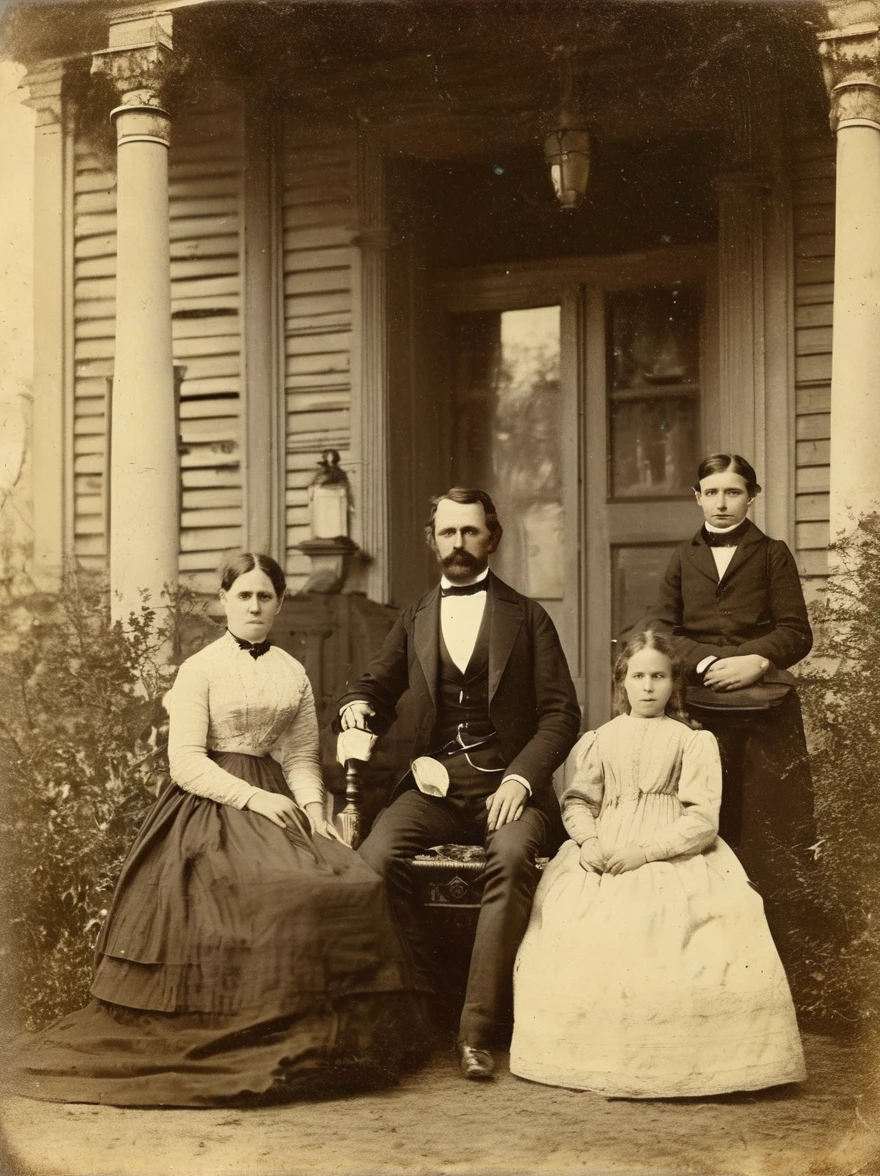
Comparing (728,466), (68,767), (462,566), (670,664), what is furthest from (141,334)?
(670,664)

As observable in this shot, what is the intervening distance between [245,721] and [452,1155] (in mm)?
1419

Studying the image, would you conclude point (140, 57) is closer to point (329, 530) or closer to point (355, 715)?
point (329, 530)

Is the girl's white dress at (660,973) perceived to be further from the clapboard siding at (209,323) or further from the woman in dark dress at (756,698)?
the clapboard siding at (209,323)

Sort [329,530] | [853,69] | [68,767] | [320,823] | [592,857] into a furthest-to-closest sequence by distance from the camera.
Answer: [329,530], [68,767], [853,69], [320,823], [592,857]

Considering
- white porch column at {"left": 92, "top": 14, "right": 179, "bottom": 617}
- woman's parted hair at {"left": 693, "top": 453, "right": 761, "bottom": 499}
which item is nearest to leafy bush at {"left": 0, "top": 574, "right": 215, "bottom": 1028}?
white porch column at {"left": 92, "top": 14, "right": 179, "bottom": 617}

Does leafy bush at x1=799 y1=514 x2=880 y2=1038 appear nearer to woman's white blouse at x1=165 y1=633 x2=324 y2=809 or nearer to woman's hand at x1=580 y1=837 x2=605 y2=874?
woman's hand at x1=580 y1=837 x2=605 y2=874

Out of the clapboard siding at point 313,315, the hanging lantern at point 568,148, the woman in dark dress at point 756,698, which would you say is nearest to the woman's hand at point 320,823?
the woman in dark dress at point 756,698

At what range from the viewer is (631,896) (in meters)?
3.67

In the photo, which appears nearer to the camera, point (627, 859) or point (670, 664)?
point (627, 859)

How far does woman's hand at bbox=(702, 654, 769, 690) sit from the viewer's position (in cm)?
423

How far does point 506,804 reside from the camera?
4035 millimetres

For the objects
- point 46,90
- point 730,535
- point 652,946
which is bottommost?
point 652,946

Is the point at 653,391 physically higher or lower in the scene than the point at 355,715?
higher

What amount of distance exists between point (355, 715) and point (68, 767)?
130cm
